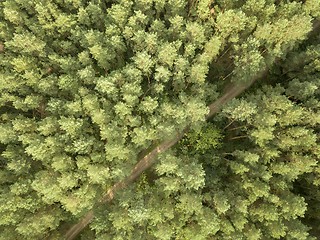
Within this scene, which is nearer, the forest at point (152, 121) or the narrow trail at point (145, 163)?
the forest at point (152, 121)

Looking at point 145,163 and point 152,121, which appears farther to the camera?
point 145,163

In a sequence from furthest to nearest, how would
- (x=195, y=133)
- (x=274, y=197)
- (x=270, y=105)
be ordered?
(x=195, y=133)
(x=270, y=105)
(x=274, y=197)

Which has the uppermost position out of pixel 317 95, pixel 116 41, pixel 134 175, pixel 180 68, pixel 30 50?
pixel 30 50

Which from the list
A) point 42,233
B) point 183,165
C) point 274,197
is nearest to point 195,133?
point 183,165

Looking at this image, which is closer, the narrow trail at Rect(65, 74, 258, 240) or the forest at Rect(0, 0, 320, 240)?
the forest at Rect(0, 0, 320, 240)

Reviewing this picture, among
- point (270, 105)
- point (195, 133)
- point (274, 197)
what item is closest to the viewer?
point (274, 197)

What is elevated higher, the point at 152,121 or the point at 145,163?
the point at 152,121

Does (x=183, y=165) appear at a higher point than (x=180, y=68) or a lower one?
lower

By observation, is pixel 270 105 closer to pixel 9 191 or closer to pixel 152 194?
A: pixel 152 194
